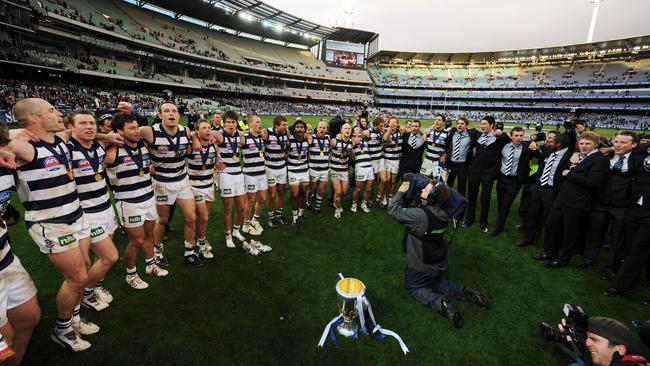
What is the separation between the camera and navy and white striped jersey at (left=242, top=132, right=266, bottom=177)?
5.55 meters

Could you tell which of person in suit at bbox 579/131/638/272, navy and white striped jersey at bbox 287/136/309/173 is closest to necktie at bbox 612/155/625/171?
person in suit at bbox 579/131/638/272

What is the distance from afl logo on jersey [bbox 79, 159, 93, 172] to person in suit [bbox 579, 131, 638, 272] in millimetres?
7543

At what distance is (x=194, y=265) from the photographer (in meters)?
4.87

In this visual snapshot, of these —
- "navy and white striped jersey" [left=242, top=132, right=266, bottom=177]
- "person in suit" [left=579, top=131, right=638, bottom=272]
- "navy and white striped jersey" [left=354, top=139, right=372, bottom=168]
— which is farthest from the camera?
"navy and white striped jersey" [left=354, top=139, right=372, bottom=168]

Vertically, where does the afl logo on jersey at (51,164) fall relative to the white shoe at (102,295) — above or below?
above

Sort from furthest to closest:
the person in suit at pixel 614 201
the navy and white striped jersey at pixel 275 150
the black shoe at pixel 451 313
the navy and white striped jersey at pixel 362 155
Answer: the navy and white striped jersey at pixel 362 155, the navy and white striped jersey at pixel 275 150, the person in suit at pixel 614 201, the black shoe at pixel 451 313

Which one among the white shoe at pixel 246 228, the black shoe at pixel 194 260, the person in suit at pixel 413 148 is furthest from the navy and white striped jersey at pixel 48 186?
the person in suit at pixel 413 148

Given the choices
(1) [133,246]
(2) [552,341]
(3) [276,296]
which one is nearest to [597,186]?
(2) [552,341]

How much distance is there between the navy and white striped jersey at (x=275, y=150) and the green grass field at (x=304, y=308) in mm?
1555

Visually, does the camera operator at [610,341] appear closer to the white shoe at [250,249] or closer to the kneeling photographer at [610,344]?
the kneeling photographer at [610,344]

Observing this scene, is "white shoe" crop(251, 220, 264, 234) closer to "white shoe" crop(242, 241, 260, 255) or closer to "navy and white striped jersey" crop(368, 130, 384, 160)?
"white shoe" crop(242, 241, 260, 255)

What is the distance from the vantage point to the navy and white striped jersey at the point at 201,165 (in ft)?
15.5

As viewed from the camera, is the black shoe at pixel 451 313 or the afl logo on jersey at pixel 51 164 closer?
the afl logo on jersey at pixel 51 164

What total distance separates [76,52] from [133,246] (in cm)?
4219
